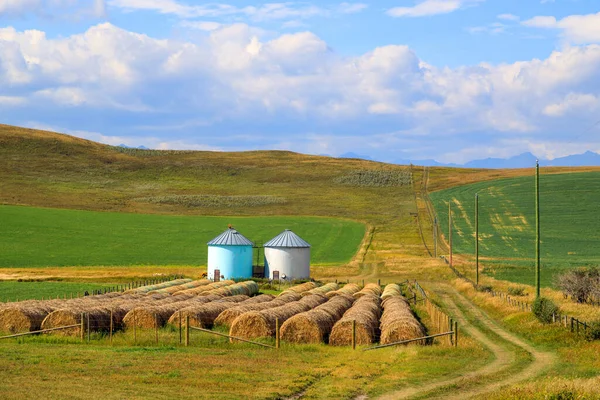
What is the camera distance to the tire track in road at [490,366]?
71.5ft

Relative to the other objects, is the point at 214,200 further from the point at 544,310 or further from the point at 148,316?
the point at 148,316

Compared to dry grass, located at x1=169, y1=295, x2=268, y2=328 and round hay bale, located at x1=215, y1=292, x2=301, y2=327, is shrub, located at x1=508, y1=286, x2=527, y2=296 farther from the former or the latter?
dry grass, located at x1=169, y1=295, x2=268, y2=328

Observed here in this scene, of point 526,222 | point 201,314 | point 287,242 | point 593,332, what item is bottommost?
point 593,332

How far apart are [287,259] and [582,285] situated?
3094 cm

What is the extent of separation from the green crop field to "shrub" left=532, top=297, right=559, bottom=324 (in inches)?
1085

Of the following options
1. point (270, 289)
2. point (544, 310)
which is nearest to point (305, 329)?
point (544, 310)

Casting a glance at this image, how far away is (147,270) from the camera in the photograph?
7581 cm

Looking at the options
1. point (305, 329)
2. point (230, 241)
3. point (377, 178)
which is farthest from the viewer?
point (377, 178)

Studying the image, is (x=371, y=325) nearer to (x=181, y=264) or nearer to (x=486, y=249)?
(x=181, y=264)

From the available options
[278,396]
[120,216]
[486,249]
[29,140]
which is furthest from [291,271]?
[29,140]

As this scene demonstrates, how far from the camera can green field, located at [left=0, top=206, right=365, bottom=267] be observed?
82375 mm

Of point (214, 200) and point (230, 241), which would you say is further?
point (214, 200)

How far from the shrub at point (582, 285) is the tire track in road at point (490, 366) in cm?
839

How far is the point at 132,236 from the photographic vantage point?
3784 inches
